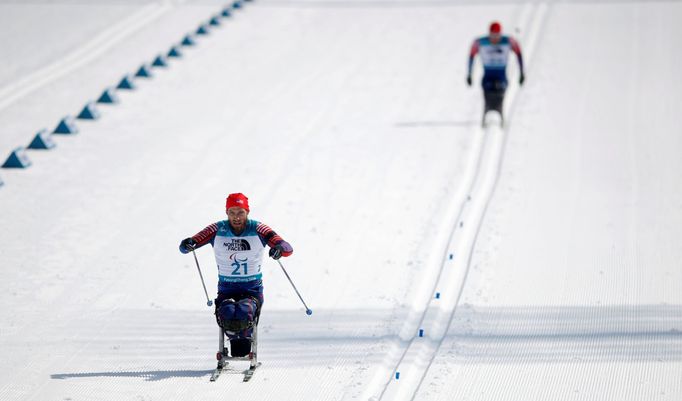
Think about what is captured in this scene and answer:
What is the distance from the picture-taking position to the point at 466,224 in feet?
35.9

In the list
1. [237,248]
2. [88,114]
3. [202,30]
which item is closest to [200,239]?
[237,248]

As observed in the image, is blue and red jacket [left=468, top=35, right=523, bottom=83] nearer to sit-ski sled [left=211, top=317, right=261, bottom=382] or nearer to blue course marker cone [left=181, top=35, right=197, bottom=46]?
blue course marker cone [left=181, top=35, right=197, bottom=46]

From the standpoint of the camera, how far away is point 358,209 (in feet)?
37.6

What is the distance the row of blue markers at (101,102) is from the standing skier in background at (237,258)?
5.37 metres

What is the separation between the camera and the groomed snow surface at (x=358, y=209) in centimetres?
787

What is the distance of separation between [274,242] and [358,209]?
4257 millimetres

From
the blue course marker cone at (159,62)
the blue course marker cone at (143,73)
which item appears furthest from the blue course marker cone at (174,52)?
the blue course marker cone at (143,73)

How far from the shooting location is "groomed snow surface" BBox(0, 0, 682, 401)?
7.87m

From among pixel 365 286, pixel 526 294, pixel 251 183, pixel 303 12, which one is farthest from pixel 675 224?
pixel 303 12

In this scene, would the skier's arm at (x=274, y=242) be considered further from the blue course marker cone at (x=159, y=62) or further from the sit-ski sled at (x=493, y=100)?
the blue course marker cone at (x=159, y=62)

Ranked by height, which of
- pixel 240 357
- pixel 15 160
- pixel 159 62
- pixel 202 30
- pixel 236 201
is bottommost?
pixel 202 30

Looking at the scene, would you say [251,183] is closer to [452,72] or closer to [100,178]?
[100,178]

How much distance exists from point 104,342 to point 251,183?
428cm

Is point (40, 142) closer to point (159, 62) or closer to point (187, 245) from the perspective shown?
point (159, 62)
